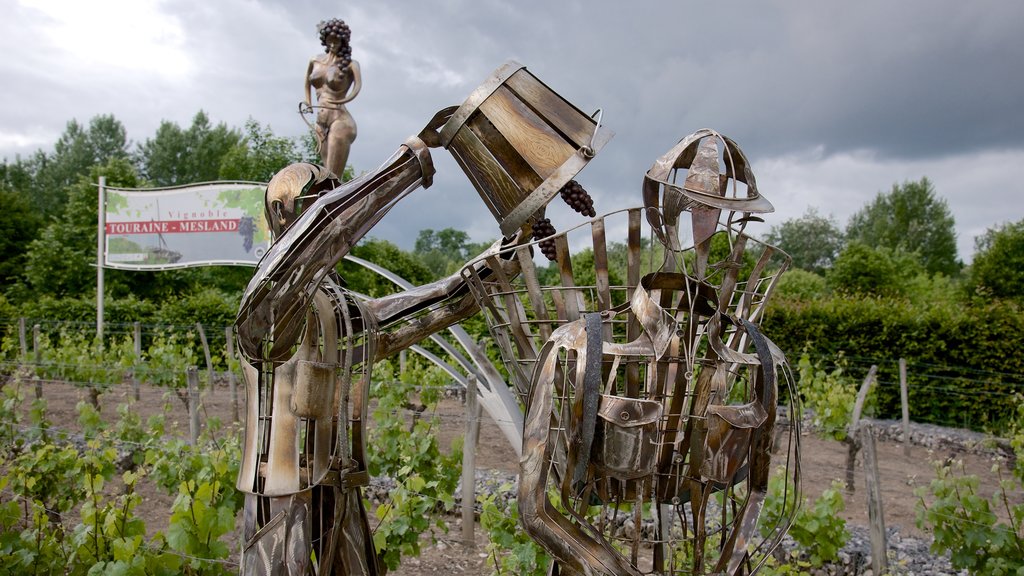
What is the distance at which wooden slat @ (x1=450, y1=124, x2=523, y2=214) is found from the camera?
5.89 ft

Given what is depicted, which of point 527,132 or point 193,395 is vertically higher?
point 527,132

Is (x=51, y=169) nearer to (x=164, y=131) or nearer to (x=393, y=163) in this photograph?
(x=164, y=131)

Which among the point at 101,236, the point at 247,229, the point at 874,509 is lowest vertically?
the point at 874,509

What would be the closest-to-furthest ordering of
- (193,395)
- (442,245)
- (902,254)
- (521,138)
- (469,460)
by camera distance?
(521,138)
(469,460)
(193,395)
(902,254)
(442,245)

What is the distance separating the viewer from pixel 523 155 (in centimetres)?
175

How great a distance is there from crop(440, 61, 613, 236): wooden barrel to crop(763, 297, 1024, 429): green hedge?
390 inches

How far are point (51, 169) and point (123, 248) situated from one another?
907 inches

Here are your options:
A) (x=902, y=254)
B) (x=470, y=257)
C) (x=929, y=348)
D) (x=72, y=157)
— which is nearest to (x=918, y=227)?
(x=902, y=254)

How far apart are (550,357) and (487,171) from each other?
53cm

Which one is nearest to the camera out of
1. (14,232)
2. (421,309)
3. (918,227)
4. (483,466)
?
(421,309)

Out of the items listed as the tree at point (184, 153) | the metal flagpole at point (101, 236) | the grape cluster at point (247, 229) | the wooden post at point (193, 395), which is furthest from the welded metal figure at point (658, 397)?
the tree at point (184, 153)

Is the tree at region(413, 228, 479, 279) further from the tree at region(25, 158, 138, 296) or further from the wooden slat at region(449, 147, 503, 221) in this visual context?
the wooden slat at region(449, 147, 503, 221)

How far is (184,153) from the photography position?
3247cm

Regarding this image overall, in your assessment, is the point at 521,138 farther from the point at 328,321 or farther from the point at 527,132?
the point at 328,321
